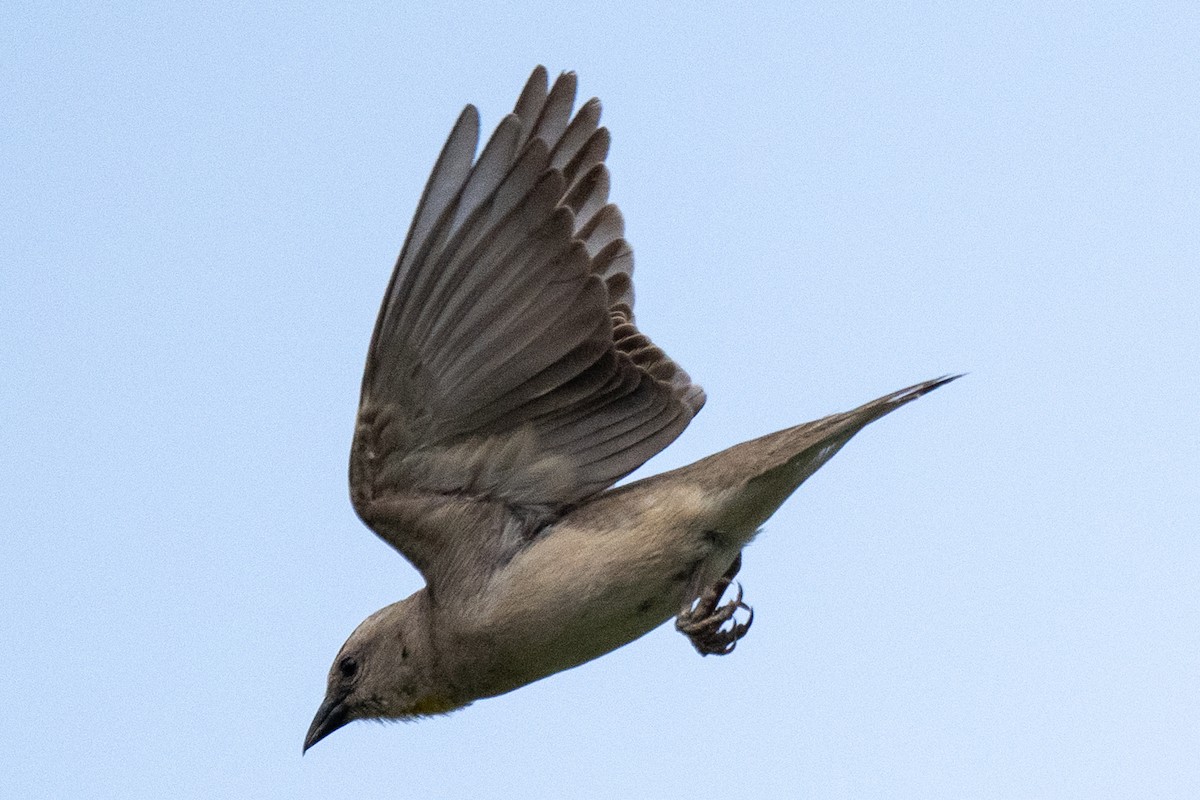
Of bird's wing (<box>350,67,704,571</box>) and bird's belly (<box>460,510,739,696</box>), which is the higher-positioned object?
bird's wing (<box>350,67,704,571</box>)

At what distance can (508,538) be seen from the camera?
306 inches

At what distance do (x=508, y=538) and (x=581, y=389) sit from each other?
77 cm

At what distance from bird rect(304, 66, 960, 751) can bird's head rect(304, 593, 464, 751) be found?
37 mm

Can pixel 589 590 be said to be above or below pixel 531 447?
below

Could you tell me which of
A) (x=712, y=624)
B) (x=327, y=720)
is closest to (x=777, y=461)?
(x=712, y=624)

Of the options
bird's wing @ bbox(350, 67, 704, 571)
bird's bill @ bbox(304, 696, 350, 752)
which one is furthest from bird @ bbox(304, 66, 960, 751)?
bird's bill @ bbox(304, 696, 350, 752)

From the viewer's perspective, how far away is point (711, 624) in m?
7.38

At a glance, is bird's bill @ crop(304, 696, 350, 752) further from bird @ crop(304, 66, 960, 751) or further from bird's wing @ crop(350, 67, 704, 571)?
bird's wing @ crop(350, 67, 704, 571)

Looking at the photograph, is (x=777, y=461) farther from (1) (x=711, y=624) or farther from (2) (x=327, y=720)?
(2) (x=327, y=720)

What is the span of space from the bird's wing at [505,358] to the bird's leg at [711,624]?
0.72 m

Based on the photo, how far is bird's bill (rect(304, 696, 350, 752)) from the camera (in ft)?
28.2

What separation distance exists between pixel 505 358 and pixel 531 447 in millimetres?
477

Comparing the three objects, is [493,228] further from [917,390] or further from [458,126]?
[917,390]

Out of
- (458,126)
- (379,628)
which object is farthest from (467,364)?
(379,628)
